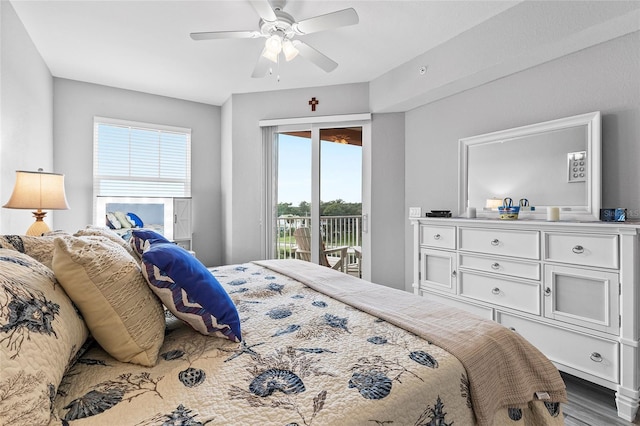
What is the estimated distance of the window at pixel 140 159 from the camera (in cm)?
390

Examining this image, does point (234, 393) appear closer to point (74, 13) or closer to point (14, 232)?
point (14, 232)

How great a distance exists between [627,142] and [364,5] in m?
2.05

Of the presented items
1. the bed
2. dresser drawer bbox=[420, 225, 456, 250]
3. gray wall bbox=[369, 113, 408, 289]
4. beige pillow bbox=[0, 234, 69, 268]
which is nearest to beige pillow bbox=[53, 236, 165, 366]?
the bed

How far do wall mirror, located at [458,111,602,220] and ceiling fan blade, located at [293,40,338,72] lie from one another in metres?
1.49

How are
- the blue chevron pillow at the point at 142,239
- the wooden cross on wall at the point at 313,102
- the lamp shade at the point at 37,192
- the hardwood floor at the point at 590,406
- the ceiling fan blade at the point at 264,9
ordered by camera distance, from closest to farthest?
the blue chevron pillow at the point at 142,239 → the hardwood floor at the point at 590,406 → the ceiling fan blade at the point at 264,9 → the lamp shade at the point at 37,192 → the wooden cross on wall at the point at 313,102

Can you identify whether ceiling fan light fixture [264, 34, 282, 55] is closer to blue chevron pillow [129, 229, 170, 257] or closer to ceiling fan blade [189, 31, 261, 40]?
ceiling fan blade [189, 31, 261, 40]

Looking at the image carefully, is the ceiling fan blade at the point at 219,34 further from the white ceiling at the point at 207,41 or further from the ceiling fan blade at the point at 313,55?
the ceiling fan blade at the point at 313,55

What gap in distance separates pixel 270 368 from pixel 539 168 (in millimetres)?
2602

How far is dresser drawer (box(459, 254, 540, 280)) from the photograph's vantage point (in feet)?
7.29

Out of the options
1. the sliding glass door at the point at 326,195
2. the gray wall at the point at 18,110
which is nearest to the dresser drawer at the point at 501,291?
the sliding glass door at the point at 326,195

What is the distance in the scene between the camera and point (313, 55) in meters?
2.55

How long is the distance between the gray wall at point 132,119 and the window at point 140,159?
3.3 inches

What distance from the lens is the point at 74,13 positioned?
8.10 ft

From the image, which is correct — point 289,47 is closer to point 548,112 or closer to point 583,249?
point 548,112
